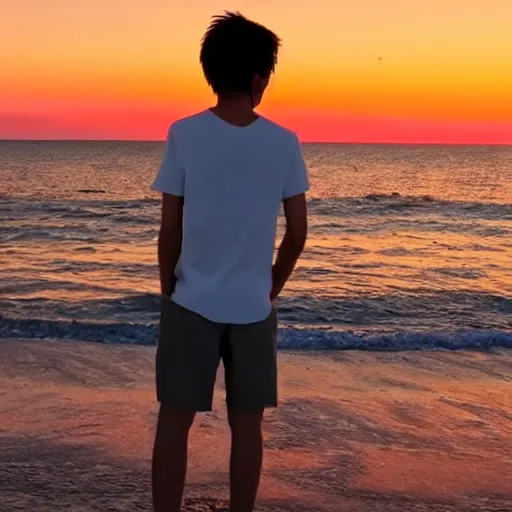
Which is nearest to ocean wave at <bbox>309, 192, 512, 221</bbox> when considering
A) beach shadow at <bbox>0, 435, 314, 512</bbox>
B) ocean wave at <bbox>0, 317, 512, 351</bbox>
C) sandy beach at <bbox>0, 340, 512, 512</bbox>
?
ocean wave at <bbox>0, 317, 512, 351</bbox>

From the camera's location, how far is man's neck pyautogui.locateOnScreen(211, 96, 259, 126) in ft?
8.01

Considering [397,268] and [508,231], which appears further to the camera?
[508,231]

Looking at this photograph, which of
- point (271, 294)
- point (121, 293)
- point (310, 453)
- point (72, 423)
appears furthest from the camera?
point (121, 293)

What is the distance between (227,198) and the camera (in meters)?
2.42

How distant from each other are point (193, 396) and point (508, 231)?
19726mm

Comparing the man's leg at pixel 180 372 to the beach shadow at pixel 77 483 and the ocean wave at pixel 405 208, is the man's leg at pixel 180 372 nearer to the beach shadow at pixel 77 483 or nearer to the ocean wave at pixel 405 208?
the beach shadow at pixel 77 483

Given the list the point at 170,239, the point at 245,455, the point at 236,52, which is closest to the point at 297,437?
the point at 245,455

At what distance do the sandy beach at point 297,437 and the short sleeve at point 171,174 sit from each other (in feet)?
5.05

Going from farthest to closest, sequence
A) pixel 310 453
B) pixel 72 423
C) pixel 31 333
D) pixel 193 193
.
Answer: pixel 31 333
pixel 72 423
pixel 310 453
pixel 193 193

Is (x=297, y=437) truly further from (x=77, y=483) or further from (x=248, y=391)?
(x=248, y=391)

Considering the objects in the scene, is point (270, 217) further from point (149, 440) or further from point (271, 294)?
point (149, 440)

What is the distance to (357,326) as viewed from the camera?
29.1ft

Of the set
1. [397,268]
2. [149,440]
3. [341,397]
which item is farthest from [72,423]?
[397,268]

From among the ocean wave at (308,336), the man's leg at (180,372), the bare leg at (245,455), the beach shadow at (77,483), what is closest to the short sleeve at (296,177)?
the man's leg at (180,372)
